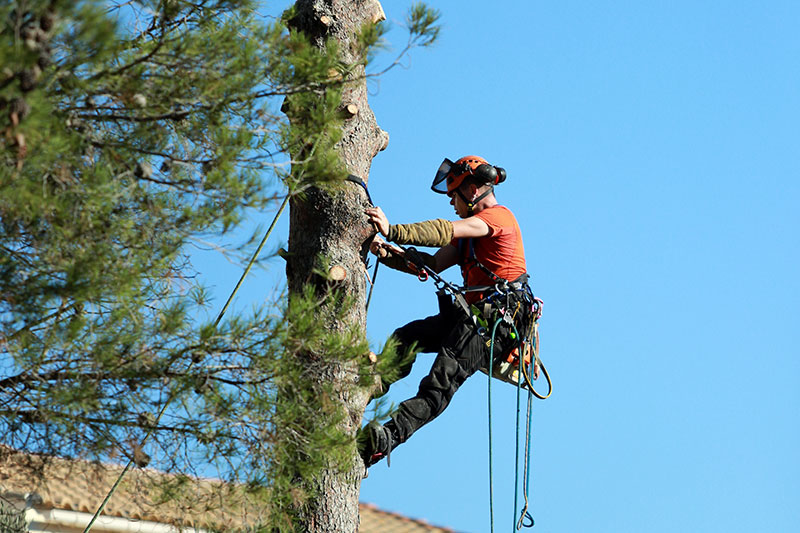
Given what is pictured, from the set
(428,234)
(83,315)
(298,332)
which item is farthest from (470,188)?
(83,315)

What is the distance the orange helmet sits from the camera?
232 inches

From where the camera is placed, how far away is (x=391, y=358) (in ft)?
14.4

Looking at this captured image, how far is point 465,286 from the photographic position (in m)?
5.78

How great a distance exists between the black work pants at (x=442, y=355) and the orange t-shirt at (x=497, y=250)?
0.86 feet

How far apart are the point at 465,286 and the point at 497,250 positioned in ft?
0.87

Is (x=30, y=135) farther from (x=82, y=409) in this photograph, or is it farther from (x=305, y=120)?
(x=305, y=120)

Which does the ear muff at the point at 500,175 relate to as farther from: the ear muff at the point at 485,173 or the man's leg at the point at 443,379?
the man's leg at the point at 443,379

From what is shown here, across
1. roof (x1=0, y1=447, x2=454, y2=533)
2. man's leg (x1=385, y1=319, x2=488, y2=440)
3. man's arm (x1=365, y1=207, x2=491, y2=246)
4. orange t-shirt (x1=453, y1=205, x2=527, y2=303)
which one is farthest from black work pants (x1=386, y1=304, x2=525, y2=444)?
roof (x1=0, y1=447, x2=454, y2=533)

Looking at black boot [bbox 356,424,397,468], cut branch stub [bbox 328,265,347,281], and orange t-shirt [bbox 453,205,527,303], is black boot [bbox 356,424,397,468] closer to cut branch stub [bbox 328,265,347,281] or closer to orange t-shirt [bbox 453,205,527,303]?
cut branch stub [bbox 328,265,347,281]

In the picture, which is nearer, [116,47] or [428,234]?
[116,47]

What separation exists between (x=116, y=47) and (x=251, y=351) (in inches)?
50.1

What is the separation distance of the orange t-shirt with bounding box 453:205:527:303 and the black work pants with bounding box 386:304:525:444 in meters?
0.26

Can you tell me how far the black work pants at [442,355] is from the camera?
5230 mm

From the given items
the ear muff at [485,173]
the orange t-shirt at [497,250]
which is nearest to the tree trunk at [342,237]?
the ear muff at [485,173]
